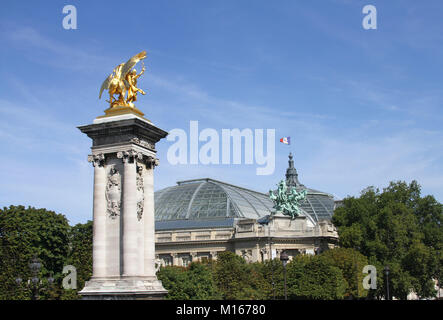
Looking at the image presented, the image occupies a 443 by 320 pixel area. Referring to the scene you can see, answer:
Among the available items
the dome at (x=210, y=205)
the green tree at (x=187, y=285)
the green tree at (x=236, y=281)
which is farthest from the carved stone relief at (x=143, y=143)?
the dome at (x=210, y=205)

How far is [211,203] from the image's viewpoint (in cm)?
11662

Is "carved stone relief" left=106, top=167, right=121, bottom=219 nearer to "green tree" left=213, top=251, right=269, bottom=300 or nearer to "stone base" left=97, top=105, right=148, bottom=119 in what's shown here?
"stone base" left=97, top=105, right=148, bottom=119

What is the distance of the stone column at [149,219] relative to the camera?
32406 mm

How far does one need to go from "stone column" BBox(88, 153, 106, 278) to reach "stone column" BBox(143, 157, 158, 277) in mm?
2273

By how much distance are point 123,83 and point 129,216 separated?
302 inches

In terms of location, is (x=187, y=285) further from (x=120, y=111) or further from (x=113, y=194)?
(x=120, y=111)

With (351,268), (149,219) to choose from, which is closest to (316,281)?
(351,268)

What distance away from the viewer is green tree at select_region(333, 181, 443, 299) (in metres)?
78.3

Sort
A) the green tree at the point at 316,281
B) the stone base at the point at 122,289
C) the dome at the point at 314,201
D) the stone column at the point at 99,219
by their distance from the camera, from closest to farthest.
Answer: the stone base at the point at 122,289 → the stone column at the point at 99,219 → the green tree at the point at 316,281 → the dome at the point at 314,201

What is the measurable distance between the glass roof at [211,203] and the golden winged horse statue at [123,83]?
3121 inches

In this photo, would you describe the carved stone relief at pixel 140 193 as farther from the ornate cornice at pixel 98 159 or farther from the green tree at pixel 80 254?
the green tree at pixel 80 254
